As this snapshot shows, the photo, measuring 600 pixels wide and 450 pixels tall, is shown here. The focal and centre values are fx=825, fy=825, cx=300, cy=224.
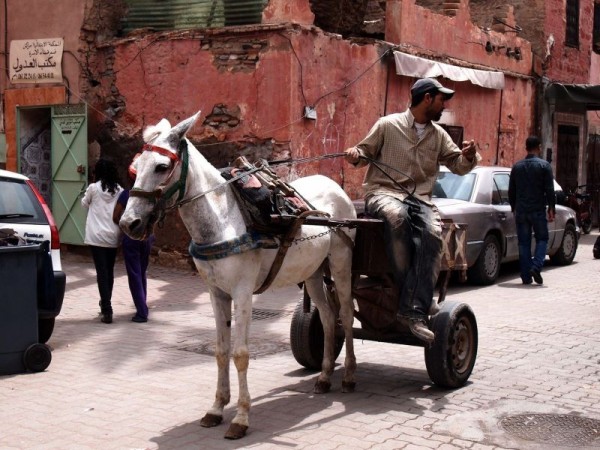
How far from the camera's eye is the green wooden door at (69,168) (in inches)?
571

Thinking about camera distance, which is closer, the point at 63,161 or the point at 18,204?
the point at 18,204

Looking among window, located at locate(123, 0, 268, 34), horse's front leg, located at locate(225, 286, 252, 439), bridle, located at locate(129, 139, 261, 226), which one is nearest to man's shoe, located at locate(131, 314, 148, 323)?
horse's front leg, located at locate(225, 286, 252, 439)

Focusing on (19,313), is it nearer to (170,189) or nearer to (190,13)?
(170,189)

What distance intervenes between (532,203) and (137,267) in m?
6.29

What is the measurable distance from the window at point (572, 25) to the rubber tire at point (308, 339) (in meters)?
19.2

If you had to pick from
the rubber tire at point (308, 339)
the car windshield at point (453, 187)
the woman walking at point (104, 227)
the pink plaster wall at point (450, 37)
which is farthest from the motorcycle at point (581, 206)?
the rubber tire at point (308, 339)

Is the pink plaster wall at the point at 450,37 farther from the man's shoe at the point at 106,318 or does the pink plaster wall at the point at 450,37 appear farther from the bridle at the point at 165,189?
the bridle at the point at 165,189

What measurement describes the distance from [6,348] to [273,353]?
2457mm

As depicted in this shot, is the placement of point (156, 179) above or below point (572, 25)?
below

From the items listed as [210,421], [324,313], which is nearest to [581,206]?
[324,313]

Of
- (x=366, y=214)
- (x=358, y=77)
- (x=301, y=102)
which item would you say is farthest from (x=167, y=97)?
(x=366, y=214)

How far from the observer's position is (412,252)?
20.2ft

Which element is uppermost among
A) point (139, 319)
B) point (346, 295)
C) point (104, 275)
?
point (346, 295)

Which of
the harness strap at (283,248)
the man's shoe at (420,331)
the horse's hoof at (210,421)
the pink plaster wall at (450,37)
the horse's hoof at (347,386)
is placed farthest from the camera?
the pink plaster wall at (450,37)
